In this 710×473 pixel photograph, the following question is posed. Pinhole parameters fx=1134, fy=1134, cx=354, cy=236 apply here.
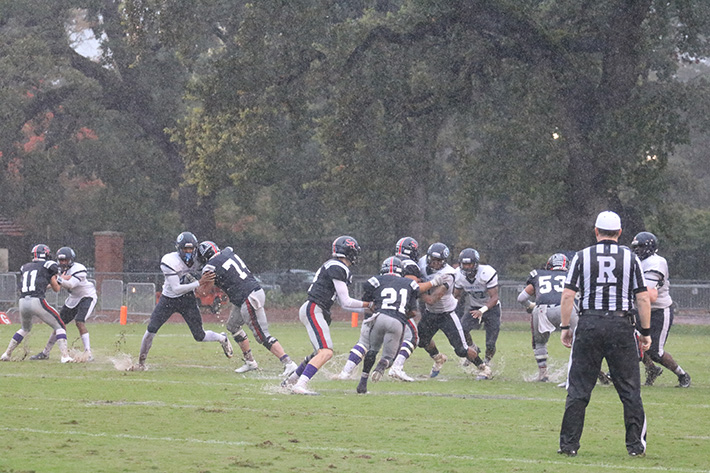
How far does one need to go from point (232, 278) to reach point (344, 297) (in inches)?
115

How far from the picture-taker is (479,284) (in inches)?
651

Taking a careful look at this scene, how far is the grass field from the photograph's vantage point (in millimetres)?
8477

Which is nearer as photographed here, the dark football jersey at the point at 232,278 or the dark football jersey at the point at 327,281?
the dark football jersey at the point at 327,281

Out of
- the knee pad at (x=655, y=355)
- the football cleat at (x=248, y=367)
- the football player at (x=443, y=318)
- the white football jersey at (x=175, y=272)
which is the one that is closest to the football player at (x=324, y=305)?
the football player at (x=443, y=318)

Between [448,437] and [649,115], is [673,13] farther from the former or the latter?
[448,437]

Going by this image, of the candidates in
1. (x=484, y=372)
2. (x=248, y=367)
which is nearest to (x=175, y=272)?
(x=248, y=367)

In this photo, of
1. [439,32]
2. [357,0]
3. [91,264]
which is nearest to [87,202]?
[91,264]

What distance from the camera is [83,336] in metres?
18.0

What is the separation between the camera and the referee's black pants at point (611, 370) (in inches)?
348

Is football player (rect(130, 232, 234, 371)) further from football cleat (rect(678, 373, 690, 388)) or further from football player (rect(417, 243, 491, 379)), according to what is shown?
football cleat (rect(678, 373, 690, 388))

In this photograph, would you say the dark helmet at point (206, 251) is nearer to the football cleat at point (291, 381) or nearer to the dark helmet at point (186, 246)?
the dark helmet at point (186, 246)

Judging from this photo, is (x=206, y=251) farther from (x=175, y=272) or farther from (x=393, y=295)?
(x=393, y=295)

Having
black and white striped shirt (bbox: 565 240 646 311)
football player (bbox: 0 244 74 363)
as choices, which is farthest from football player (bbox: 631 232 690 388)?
football player (bbox: 0 244 74 363)

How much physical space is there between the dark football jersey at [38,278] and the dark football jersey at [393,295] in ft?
19.8
